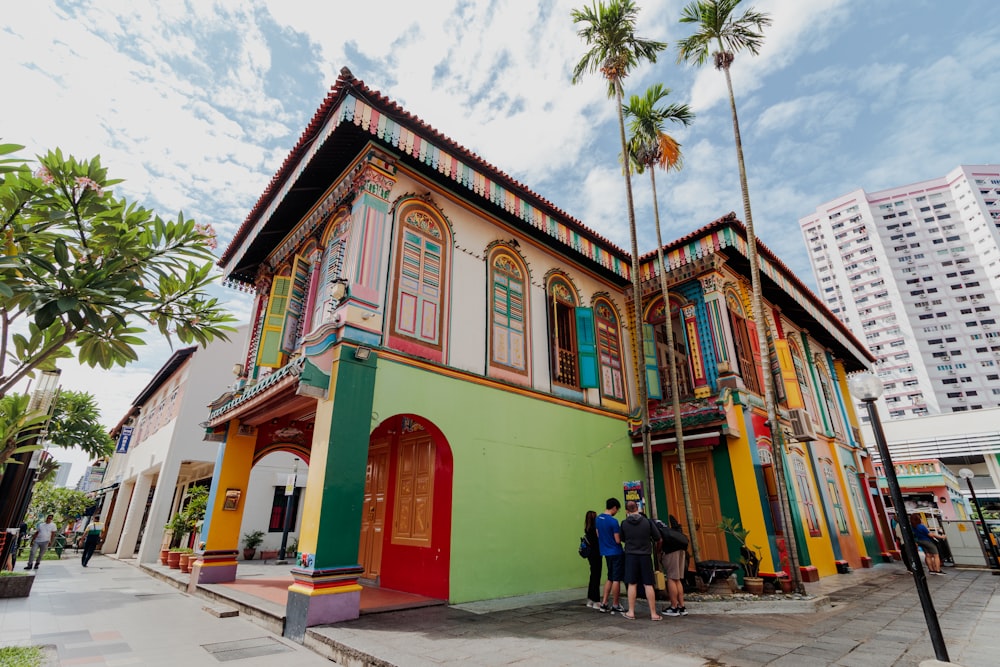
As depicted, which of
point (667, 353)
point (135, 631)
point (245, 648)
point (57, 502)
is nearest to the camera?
point (245, 648)

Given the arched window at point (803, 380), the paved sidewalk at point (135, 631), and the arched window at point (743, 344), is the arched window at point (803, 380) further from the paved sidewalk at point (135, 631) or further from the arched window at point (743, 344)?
the paved sidewalk at point (135, 631)

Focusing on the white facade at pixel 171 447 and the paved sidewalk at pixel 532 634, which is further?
the white facade at pixel 171 447

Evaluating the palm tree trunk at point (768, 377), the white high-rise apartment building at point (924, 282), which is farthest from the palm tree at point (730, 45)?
the white high-rise apartment building at point (924, 282)

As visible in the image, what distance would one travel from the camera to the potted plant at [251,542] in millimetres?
14812

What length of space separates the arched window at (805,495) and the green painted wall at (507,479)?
4527 millimetres

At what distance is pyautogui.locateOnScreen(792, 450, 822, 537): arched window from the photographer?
10.1 meters

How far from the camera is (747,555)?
8094mm

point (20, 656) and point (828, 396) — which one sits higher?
point (828, 396)

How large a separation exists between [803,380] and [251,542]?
17.5m

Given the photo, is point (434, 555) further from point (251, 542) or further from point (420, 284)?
point (251, 542)

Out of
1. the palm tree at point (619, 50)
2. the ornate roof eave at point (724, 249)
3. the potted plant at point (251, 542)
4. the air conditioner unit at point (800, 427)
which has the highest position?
the palm tree at point (619, 50)

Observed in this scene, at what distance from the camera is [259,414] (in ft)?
27.9

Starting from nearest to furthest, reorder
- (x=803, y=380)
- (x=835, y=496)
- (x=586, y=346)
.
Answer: (x=586, y=346)
(x=835, y=496)
(x=803, y=380)

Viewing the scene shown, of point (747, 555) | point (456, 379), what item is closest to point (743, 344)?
point (747, 555)
